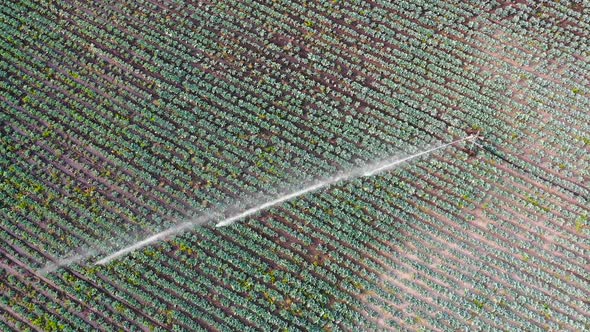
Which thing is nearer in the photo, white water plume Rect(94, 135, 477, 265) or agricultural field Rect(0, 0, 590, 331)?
agricultural field Rect(0, 0, 590, 331)

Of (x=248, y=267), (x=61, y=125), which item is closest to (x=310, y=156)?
(x=248, y=267)

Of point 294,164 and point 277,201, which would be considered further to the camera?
point 294,164

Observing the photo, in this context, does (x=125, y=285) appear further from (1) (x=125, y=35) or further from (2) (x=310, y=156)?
(1) (x=125, y=35)

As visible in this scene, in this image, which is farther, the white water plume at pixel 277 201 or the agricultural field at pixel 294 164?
the white water plume at pixel 277 201

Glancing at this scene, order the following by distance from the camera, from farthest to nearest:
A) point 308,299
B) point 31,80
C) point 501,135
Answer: point 31,80 → point 501,135 → point 308,299
